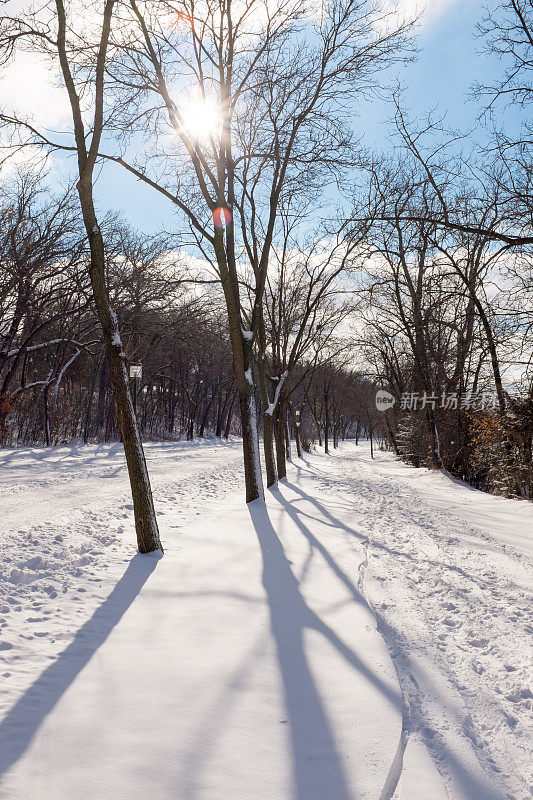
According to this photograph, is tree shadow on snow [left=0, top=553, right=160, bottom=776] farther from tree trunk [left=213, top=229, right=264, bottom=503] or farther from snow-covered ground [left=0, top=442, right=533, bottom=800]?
tree trunk [left=213, top=229, right=264, bottom=503]

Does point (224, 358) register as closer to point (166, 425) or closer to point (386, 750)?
point (166, 425)

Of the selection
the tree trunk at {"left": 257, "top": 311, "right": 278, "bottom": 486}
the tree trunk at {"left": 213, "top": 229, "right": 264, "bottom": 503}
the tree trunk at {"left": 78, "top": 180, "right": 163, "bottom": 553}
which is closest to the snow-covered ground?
the tree trunk at {"left": 78, "top": 180, "right": 163, "bottom": 553}

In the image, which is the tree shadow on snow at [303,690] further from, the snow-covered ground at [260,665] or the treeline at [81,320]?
the treeline at [81,320]

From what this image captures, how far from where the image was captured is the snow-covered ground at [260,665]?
2.19 metres

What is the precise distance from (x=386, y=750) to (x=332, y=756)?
282 millimetres

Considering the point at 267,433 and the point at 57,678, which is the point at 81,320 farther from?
the point at 57,678

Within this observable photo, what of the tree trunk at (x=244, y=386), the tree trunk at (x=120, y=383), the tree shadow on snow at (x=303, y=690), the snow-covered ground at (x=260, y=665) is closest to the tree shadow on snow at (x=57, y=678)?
the snow-covered ground at (x=260, y=665)

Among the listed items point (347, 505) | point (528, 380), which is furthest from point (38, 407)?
point (528, 380)

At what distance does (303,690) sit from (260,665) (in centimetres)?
38

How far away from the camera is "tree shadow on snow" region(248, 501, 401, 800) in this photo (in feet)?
7.09

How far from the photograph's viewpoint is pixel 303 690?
296cm

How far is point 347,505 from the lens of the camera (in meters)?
10.1

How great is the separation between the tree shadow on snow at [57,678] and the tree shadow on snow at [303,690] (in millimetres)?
1328

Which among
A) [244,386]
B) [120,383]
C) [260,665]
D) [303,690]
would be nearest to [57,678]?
[260,665]
